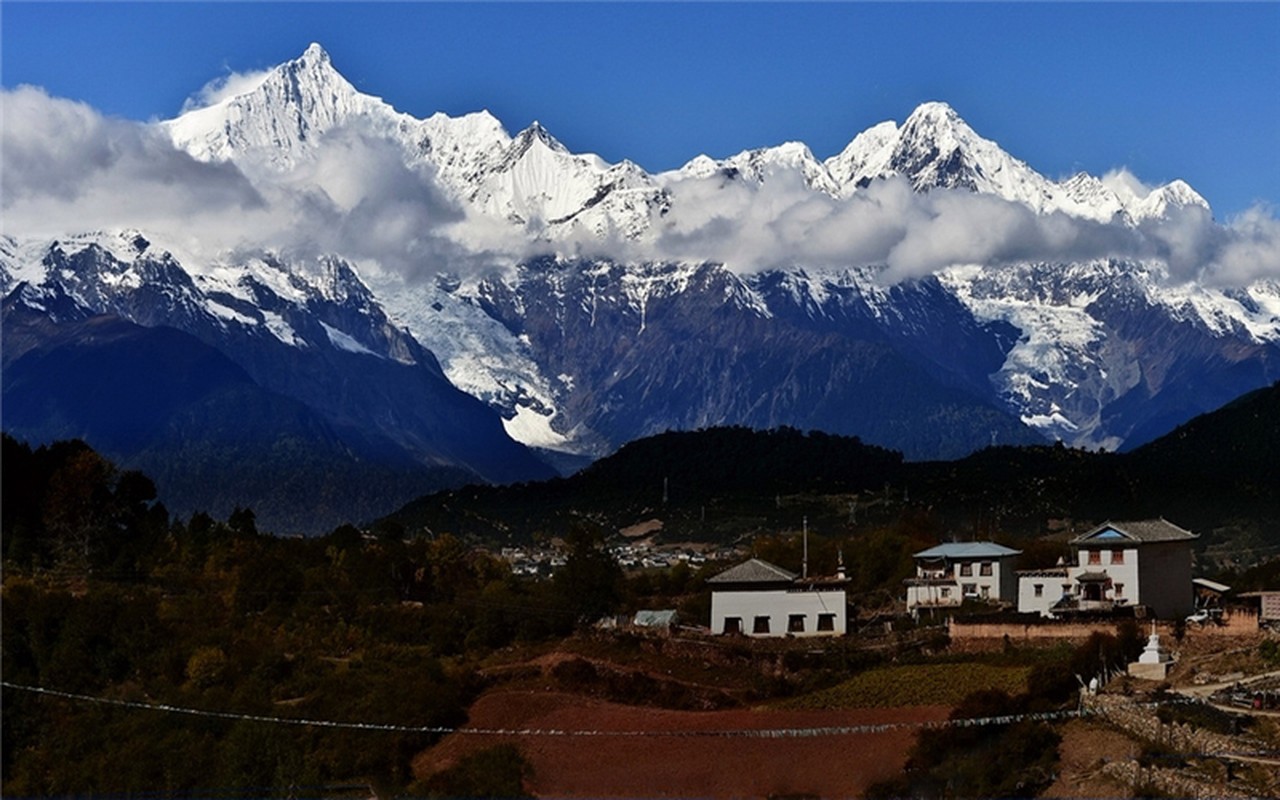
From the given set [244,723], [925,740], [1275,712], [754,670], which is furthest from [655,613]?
[1275,712]

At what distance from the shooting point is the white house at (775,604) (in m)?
108

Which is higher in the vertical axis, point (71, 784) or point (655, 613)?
point (655, 613)

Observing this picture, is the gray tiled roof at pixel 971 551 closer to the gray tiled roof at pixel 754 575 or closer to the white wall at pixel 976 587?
the white wall at pixel 976 587

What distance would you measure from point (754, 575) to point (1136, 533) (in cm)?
1807

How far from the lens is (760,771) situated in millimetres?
84000

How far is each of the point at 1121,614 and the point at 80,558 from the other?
6066 centimetres

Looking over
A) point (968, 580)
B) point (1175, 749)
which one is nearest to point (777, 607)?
point (968, 580)

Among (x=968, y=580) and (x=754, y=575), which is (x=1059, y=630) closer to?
(x=754, y=575)

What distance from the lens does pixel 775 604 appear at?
109438 mm

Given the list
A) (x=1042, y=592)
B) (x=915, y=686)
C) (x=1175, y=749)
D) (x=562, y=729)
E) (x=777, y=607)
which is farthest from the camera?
(x=777, y=607)

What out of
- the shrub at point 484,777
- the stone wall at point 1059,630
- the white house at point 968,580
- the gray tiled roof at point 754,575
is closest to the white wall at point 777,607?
the gray tiled roof at point 754,575

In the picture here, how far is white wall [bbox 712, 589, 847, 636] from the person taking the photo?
108500 mm

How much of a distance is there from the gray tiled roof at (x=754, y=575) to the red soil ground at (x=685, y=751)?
15.1 meters

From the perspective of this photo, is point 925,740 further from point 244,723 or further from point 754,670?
point 244,723
